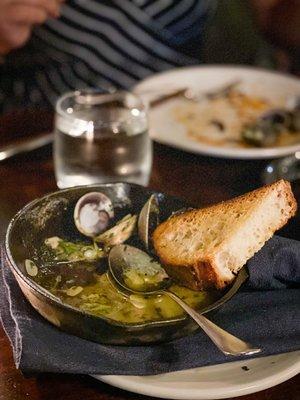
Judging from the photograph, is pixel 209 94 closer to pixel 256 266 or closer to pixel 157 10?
pixel 157 10

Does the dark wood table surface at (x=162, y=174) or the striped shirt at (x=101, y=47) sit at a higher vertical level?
the dark wood table surface at (x=162, y=174)

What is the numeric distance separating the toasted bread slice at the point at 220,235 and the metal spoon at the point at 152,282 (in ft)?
0.07

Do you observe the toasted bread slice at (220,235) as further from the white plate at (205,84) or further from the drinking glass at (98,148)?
the white plate at (205,84)

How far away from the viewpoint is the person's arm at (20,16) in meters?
1.75

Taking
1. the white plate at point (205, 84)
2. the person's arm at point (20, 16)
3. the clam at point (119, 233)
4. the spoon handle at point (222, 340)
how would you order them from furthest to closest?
the person's arm at point (20, 16)
the white plate at point (205, 84)
the clam at point (119, 233)
the spoon handle at point (222, 340)

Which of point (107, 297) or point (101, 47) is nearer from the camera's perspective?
point (107, 297)

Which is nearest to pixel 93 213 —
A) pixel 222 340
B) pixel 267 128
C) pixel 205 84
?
pixel 222 340

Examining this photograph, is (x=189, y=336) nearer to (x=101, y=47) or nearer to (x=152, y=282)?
(x=152, y=282)

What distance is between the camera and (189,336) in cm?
83

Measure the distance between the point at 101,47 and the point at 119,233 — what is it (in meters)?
1.31

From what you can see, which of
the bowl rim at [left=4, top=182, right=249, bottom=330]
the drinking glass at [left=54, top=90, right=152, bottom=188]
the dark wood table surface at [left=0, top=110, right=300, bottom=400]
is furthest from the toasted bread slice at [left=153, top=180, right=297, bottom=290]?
the drinking glass at [left=54, top=90, right=152, bottom=188]

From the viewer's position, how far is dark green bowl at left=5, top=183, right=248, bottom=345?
0.76 meters

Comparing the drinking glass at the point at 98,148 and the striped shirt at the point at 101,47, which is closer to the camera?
the drinking glass at the point at 98,148

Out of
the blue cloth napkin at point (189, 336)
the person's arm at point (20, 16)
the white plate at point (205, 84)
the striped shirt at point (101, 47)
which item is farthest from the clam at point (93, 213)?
the striped shirt at point (101, 47)
